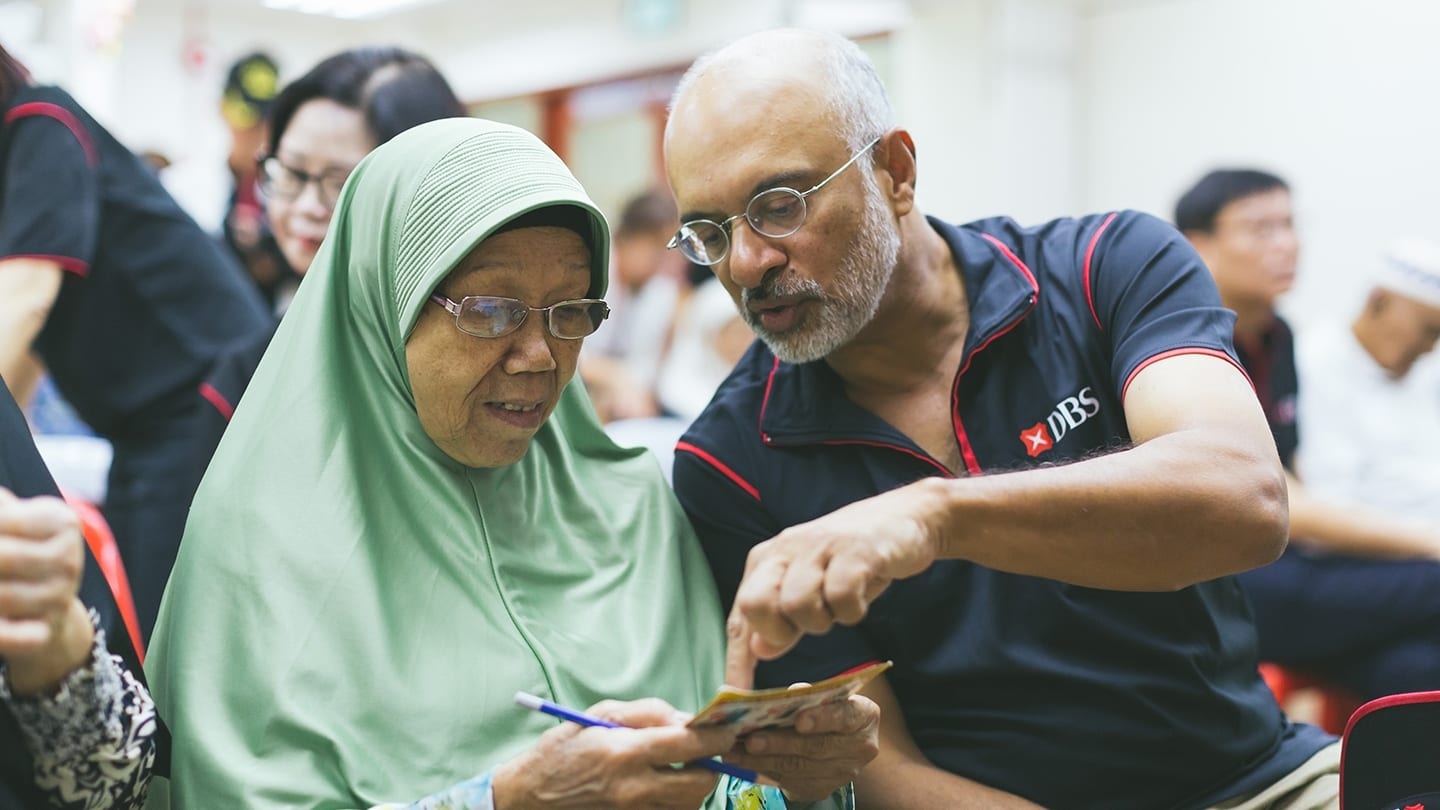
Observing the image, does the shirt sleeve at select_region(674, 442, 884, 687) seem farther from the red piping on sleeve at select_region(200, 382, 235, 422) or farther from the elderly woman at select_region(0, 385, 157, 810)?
the red piping on sleeve at select_region(200, 382, 235, 422)

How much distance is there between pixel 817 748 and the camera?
69.5 inches

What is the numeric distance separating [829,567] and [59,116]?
211cm

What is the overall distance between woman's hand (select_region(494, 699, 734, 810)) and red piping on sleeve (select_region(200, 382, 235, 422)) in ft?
4.42

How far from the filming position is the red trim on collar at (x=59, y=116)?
111 inches

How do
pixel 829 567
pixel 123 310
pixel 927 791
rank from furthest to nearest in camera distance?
1. pixel 123 310
2. pixel 927 791
3. pixel 829 567

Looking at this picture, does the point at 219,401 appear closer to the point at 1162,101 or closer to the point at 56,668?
the point at 56,668

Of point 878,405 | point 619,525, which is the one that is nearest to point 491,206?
point 619,525

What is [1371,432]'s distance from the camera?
421cm

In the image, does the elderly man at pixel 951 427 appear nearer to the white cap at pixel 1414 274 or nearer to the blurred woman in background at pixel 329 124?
the blurred woman in background at pixel 329 124

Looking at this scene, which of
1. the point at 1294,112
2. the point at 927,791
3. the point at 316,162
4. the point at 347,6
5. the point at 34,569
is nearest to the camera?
the point at 34,569

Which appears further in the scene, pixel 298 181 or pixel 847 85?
pixel 298 181

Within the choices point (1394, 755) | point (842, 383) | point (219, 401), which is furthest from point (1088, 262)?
point (219, 401)

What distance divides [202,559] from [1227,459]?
129cm

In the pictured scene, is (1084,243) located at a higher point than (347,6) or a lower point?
higher
